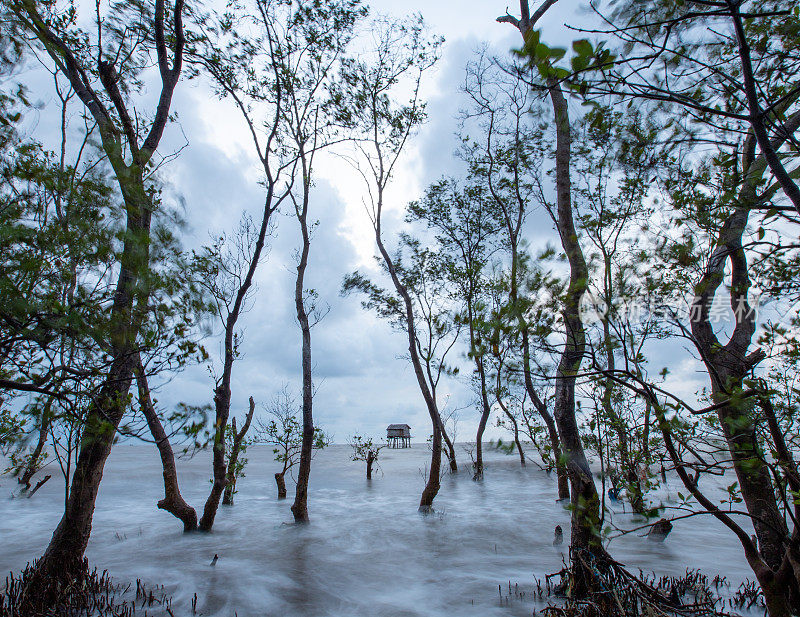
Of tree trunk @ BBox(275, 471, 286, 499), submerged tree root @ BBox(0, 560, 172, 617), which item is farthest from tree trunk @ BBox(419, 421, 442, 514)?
submerged tree root @ BBox(0, 560, 172, 617)

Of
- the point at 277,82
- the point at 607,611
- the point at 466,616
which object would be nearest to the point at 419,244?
the point at 277,82

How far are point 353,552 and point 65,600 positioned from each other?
5.52m

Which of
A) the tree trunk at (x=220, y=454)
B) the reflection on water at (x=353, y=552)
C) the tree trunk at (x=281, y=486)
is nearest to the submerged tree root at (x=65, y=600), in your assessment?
the reflection on water at (x=353, y=552)

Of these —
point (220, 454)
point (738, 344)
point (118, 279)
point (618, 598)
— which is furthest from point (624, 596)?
point (220, 454)

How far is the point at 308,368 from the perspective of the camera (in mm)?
11406

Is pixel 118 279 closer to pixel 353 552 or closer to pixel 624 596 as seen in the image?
pixel 624 596

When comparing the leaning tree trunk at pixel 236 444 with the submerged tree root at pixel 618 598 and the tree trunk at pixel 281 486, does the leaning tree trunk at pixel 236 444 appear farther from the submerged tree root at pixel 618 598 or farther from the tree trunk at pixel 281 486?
the submerged tree root at pixel 618 598

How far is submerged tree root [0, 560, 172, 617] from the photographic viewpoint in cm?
497

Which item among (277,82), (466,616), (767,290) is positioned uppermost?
(277,82)

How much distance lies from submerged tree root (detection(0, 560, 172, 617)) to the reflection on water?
614 millimetres

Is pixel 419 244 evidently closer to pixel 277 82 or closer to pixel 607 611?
pixel 277 82

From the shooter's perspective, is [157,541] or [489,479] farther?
[489,479]

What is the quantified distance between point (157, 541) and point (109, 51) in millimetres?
9817

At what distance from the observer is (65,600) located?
539cm
